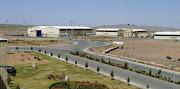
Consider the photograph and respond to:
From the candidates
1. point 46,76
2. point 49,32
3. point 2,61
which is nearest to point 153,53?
point 46,76

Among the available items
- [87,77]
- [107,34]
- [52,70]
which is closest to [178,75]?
[87,77]

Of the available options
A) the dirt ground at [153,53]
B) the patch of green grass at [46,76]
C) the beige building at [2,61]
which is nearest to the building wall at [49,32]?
the dirt ground at [153,53]

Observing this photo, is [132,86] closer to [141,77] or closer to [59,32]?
[141,77]

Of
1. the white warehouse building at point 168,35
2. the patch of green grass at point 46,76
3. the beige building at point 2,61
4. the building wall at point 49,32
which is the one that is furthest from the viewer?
the white warehouse building at point 168,35

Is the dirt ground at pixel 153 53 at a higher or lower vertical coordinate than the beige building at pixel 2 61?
lower

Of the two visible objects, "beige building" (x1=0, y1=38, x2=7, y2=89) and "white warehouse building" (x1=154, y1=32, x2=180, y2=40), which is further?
"white warehouse building" (x1=154, y1=32, x2=180, y2=40)

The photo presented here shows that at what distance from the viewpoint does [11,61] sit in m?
44.3

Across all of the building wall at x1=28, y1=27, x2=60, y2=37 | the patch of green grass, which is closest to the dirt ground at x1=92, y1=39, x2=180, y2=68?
the patch of green grass

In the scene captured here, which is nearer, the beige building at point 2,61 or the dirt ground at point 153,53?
the beige building at point 2,61

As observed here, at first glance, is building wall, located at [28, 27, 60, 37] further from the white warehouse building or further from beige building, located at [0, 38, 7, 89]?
beige building, located at [0, 38, 7, 89]

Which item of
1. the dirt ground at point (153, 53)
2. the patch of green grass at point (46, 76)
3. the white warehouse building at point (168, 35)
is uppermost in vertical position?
the white warehouse building at point (168, 35)

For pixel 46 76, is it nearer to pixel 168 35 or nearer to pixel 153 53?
pixel 153 53

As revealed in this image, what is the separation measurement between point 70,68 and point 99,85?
1257 centimetres

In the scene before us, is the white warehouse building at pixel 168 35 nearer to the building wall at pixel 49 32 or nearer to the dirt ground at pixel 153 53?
the building wall at pixel 49 32
